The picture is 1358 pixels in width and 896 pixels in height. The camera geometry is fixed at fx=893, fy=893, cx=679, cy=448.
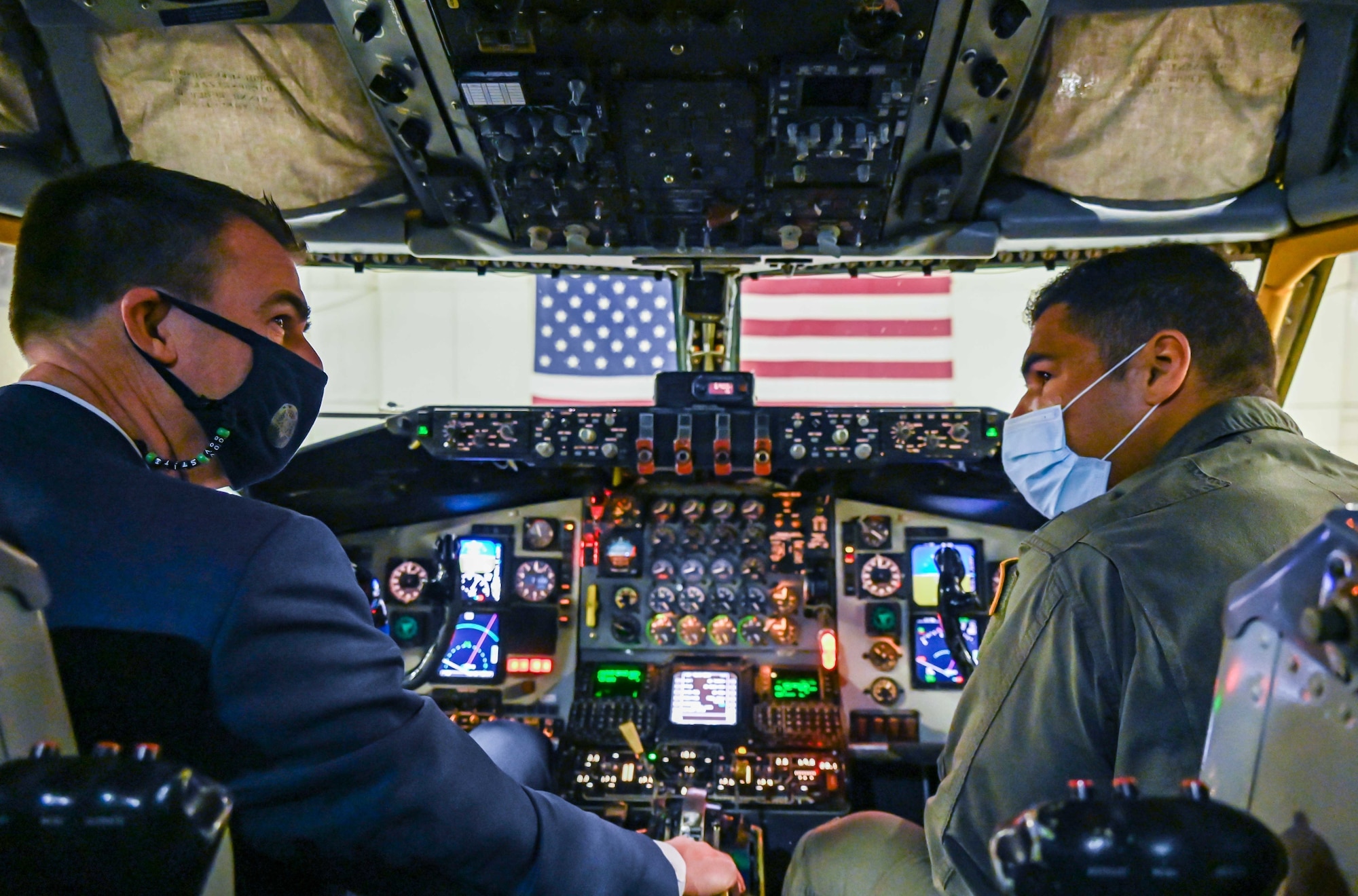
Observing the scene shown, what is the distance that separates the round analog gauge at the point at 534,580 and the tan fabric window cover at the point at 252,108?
1.43m

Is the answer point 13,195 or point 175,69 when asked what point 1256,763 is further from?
point 13,195

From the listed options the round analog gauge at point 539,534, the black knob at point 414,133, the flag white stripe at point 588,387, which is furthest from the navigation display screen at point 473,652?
the flag white stripe at point 588,387

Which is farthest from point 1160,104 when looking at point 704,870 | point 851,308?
point 851,308

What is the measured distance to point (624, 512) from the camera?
3281 mm

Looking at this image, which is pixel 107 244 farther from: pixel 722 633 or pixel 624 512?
pixel 722 633

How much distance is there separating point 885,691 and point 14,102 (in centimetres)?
320

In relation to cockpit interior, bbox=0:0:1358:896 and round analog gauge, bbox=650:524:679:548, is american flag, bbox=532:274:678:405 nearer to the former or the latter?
cockpit interior, bbox=0:0:1358:896

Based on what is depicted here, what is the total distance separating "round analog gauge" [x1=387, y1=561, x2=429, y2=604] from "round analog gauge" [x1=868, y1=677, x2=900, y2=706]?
1684 mm

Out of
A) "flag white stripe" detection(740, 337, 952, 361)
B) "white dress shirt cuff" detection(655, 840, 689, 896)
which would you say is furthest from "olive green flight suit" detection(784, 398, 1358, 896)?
"flag white stripe" detection(740, 337, 952, 361)

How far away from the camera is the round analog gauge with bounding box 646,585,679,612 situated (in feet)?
10.7

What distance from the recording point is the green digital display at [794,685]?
3.11m

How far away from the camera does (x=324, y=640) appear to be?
978 mm

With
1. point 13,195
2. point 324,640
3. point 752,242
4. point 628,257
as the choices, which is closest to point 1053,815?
point 324,640

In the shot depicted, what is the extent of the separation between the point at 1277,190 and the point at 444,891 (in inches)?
110
